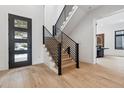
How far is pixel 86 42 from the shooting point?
4.98 metres

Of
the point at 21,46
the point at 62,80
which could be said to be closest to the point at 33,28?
the point at 21,46

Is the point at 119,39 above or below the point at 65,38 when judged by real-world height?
above

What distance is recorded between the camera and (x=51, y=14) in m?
5.74

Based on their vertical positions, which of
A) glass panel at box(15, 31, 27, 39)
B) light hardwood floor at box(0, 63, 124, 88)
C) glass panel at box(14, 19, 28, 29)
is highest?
glass panel at box(14, 19, 28, 29)

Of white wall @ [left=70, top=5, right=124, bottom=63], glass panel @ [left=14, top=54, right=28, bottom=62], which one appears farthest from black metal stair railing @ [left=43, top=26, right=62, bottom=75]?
white wall @ [left=70, top=5, right=124, bottom=63]

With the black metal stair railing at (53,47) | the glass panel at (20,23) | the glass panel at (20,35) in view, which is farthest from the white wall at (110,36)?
the glass panel at (20,35)

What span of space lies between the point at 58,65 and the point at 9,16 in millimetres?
2773

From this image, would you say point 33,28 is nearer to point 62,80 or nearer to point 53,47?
point 53,47

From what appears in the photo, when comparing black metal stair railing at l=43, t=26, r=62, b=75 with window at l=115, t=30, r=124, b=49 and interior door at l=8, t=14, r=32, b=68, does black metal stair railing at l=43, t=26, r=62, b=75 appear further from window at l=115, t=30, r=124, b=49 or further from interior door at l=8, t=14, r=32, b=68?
window at l=115, t=30, r=124, b=49

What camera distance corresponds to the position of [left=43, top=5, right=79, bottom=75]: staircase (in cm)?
312

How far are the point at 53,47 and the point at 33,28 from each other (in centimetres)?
151

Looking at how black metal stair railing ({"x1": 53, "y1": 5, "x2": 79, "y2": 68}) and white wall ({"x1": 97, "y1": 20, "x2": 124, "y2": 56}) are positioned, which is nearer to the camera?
black metal stair railing ({"x1": 53, "y1": 5, "x2": 79, "y2": 68})
